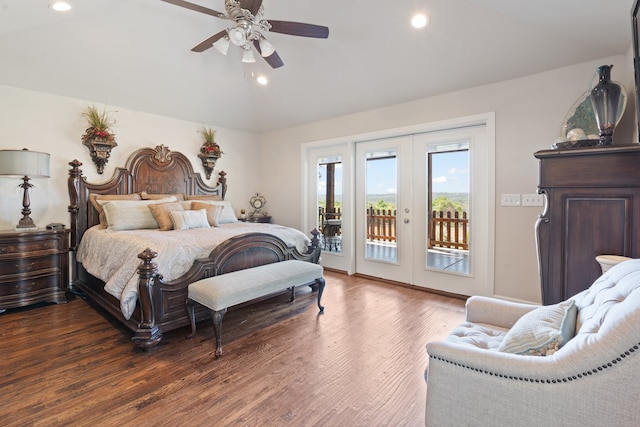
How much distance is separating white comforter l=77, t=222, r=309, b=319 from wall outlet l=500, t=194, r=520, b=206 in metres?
2.41

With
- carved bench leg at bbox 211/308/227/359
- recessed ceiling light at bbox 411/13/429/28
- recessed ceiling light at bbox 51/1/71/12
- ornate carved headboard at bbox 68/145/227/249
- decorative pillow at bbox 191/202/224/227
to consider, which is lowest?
carved bench leg at bbox 211/308/227/359

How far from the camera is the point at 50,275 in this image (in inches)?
134

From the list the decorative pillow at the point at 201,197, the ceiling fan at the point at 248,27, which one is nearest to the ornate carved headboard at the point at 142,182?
the decorative pillow at the point at 201,197

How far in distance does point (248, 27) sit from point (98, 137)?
2654mm

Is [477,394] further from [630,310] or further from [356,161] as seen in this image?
[356,161]

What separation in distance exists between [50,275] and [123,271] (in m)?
1.61

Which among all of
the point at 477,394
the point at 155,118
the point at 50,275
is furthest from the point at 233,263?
the point at 155,118

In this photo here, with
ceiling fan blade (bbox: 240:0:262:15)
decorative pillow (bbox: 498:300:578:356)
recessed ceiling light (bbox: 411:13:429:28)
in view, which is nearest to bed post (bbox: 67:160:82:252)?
ceiling fan blade (bbox: 240:0:262:15)

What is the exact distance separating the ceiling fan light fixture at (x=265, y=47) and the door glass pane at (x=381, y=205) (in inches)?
83.8

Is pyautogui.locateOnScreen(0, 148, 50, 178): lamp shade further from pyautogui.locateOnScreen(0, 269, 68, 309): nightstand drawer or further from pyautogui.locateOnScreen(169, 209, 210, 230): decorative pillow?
pyautogui.locateOnScreen(169, 209, 210, 230): decorative pillow

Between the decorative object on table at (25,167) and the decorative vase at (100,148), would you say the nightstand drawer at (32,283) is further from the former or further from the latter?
the decorative vase at (100,148)

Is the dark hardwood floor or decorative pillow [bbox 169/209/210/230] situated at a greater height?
decorative pillow [bbox 169/209/210/230]

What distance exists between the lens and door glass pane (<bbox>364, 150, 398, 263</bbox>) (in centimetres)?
429

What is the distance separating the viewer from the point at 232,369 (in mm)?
2135
